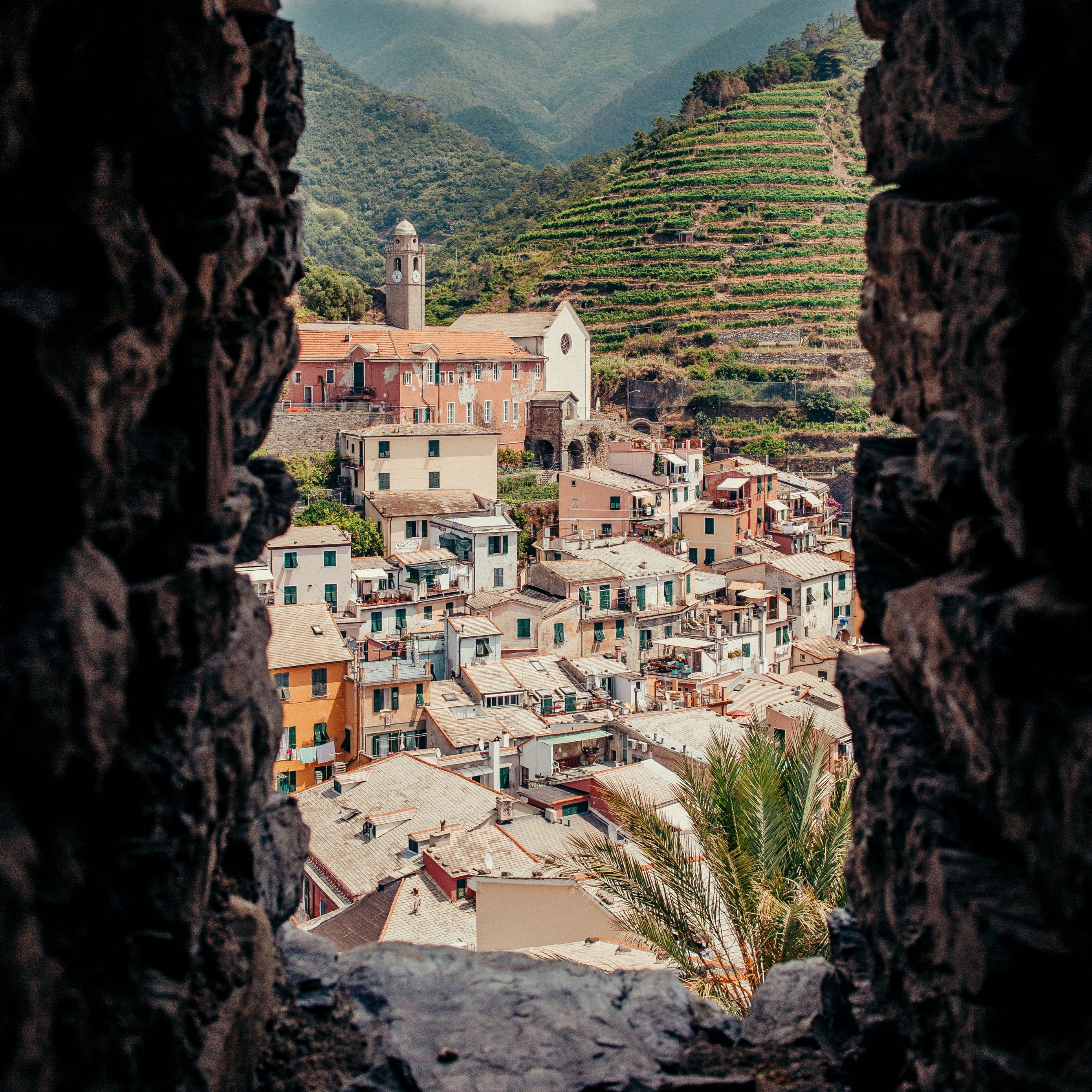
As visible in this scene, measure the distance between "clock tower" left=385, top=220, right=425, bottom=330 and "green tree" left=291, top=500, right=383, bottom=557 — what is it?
2015 cm

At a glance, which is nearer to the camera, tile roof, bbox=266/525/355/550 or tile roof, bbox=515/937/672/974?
tile roof, bbox=515/937/672/974

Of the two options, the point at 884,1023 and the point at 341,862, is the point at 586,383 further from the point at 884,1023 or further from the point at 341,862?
the point at 884,1023

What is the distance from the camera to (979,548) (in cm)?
464

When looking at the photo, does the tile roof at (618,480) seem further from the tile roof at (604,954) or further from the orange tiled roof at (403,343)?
the tile roof at (604,954)

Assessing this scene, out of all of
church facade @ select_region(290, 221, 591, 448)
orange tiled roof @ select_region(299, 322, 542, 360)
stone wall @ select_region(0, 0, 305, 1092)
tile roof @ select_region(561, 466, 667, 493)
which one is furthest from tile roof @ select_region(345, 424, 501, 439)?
stone wall @ select_region(0, 0, 305, 1092)

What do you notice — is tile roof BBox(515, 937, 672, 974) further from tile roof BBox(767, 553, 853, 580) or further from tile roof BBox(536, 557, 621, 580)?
tile roof BBox(767, 553, 853, 580)

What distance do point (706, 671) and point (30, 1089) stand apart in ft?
96.3

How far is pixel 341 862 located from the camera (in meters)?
18.3

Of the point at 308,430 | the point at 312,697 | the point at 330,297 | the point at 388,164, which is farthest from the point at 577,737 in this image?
the point at 388,164

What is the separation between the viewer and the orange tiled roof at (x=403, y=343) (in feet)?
153

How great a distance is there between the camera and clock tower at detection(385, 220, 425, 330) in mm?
58750

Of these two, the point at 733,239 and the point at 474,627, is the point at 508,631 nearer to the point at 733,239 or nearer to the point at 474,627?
the point at 474,627

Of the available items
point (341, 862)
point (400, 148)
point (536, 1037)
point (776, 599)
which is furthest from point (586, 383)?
point (400, 148)

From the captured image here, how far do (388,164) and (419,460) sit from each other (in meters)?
99.3
